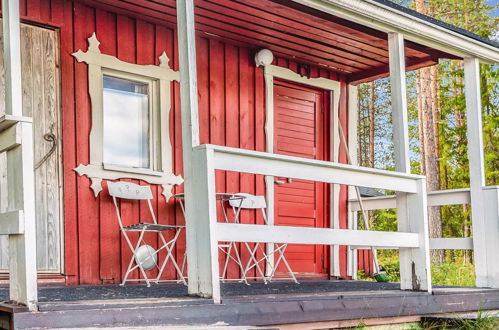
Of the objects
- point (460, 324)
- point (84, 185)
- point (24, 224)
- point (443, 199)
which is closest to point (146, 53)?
point (84, 185)

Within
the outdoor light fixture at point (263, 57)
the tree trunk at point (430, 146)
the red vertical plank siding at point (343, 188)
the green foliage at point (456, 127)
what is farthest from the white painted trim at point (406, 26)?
the tree trunk at point (430, 146)

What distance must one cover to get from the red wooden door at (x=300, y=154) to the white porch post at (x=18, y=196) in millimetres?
4100

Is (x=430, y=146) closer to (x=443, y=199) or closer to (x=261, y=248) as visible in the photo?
(x=443, y=199)

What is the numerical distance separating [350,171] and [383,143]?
701 inches

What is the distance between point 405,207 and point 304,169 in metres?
1.18

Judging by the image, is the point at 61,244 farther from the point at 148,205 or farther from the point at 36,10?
the point at 36,10

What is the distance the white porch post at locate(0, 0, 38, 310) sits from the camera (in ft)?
10.9

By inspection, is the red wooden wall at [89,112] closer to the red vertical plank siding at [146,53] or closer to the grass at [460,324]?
the red vertical plank siding at [146,53]

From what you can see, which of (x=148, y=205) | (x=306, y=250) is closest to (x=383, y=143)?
(x=306, y=250)

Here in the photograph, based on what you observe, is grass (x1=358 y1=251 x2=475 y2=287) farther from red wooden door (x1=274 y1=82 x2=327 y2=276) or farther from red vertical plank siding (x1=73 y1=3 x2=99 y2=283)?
red vertical plank siding (x1=73 y1=3 x2=99 y2=283)

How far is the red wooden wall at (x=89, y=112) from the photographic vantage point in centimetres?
588

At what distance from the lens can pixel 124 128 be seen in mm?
6344

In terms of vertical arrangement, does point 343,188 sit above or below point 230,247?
above

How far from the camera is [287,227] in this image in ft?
14.4
